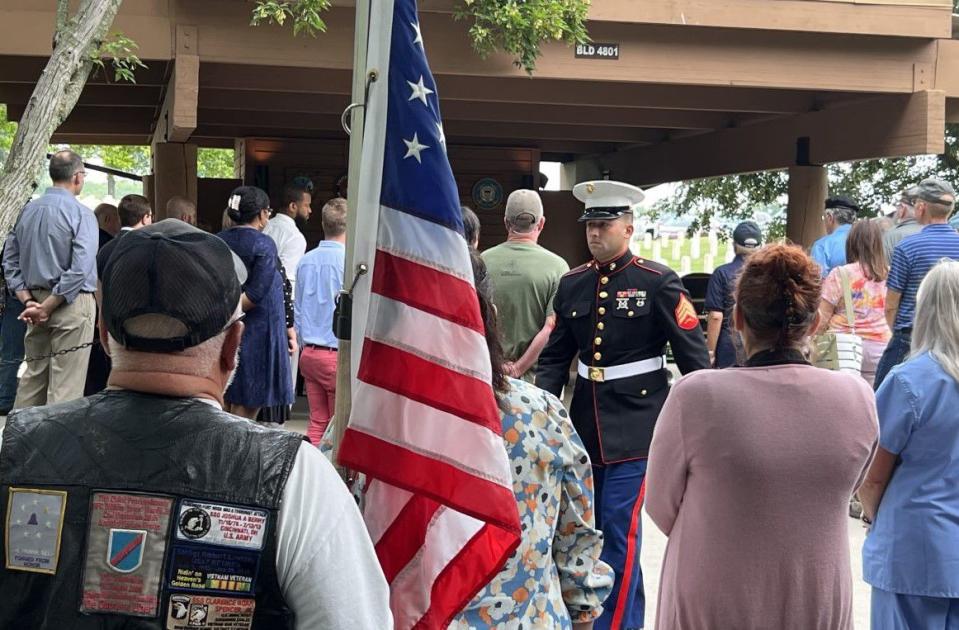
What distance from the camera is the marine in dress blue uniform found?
482cm

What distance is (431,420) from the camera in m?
2.55

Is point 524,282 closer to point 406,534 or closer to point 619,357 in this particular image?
point 619,357

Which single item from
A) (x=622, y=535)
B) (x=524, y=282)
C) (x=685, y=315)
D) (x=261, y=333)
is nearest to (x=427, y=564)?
(x=622, y=535)

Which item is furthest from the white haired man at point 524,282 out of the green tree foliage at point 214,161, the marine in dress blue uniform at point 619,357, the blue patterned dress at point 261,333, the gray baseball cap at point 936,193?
the green tree foliage at point 214,161

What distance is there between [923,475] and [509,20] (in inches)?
231

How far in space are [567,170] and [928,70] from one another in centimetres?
1083

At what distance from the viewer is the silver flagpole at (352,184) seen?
2689 millimetres

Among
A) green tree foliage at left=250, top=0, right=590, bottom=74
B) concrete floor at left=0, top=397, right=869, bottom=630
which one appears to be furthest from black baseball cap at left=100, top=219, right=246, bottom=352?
green tree foliage at left=250, top=0, right=590, bottom=74

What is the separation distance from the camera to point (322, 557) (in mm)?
1661

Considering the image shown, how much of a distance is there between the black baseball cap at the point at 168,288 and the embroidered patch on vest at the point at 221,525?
26 centimetres

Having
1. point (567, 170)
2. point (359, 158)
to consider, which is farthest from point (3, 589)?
point (567, 170)

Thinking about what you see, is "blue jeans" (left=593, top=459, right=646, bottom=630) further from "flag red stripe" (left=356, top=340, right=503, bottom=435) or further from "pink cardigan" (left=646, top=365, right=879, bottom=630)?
"flag red stripe" (left=356, top=340, right=503, bottom=435)

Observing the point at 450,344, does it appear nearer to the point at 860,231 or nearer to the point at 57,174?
the point at 860,231

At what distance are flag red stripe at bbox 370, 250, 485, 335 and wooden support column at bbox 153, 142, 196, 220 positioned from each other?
9866 mm
